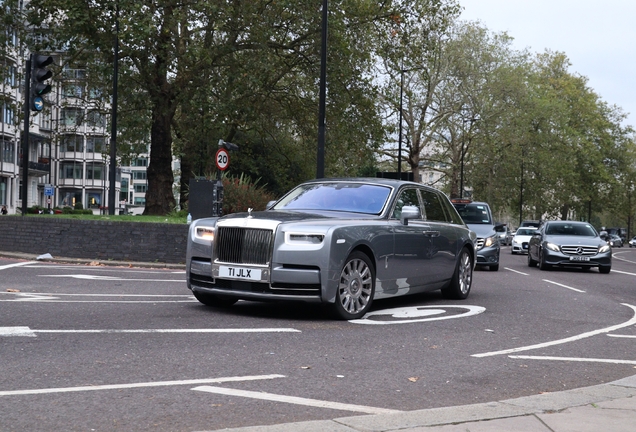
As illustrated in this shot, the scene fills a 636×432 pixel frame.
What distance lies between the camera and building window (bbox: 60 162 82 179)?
112531 mm

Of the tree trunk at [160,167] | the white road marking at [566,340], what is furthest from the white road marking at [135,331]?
the tree trunk at [160,167]

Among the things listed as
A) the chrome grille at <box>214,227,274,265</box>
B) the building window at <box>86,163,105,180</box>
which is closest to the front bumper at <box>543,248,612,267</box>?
the chrome grille at <box>214,227,274,265</box>

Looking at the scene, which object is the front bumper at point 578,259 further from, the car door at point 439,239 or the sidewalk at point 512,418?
the sidewalk at point 512,418

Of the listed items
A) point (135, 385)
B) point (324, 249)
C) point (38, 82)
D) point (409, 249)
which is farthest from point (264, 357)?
point (38, 82)

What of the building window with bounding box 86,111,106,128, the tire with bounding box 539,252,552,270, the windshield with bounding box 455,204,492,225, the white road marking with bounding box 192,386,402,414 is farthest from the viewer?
the building window with bounding box 86,111,106,128

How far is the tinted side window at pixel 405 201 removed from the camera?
11516 mm

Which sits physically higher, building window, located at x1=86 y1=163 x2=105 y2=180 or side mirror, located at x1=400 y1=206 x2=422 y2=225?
building window, located at x1=86 y1=163 x2=105 y2=180

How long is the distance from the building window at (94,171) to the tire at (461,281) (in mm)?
104168

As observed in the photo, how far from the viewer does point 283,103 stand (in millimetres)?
34469

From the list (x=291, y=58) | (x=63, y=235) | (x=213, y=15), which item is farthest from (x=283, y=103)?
(x=63, y=235)

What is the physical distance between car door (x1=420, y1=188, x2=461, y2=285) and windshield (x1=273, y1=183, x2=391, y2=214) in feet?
3.68

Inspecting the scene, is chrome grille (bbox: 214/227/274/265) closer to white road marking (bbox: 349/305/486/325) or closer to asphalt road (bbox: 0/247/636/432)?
asphalt road (bbox: 0/247/636/432)

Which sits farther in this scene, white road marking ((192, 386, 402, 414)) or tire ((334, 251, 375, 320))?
tire ((334, 251, 375, 320))

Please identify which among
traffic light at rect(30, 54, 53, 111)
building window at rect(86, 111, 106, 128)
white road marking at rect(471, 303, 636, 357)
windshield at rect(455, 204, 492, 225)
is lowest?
white road marking at rect(471, 303, 636, 357)
